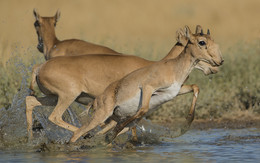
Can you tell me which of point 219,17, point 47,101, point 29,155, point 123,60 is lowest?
point 29,155

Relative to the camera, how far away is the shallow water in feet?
28.6

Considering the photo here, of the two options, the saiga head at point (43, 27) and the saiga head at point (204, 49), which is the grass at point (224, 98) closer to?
the saiga head at point (43, 27)

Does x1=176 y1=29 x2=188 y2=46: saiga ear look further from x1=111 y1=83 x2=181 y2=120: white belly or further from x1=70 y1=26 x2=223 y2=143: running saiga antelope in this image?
x1=111 y1=83 x2=181 y2=120: white belly

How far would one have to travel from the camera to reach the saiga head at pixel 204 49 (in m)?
9.16

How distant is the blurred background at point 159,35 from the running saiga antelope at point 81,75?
271cm

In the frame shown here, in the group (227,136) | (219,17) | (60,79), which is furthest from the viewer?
(219,17)

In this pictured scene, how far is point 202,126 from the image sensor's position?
41.3 ft

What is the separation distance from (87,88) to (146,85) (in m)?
1.60

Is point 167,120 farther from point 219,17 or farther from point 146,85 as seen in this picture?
point 219,17

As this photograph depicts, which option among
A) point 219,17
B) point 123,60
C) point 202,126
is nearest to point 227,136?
point 202,126

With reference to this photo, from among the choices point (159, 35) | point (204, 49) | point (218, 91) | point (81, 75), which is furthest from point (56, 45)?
point (159, 35)

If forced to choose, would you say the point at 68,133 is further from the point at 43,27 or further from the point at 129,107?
the point at 43,27

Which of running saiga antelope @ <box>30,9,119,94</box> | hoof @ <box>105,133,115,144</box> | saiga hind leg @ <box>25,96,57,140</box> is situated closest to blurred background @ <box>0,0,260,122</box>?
running saiga antelope @ <box>30,9,119,94</box>

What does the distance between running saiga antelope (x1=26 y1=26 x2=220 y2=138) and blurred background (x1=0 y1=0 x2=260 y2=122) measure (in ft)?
8.90
